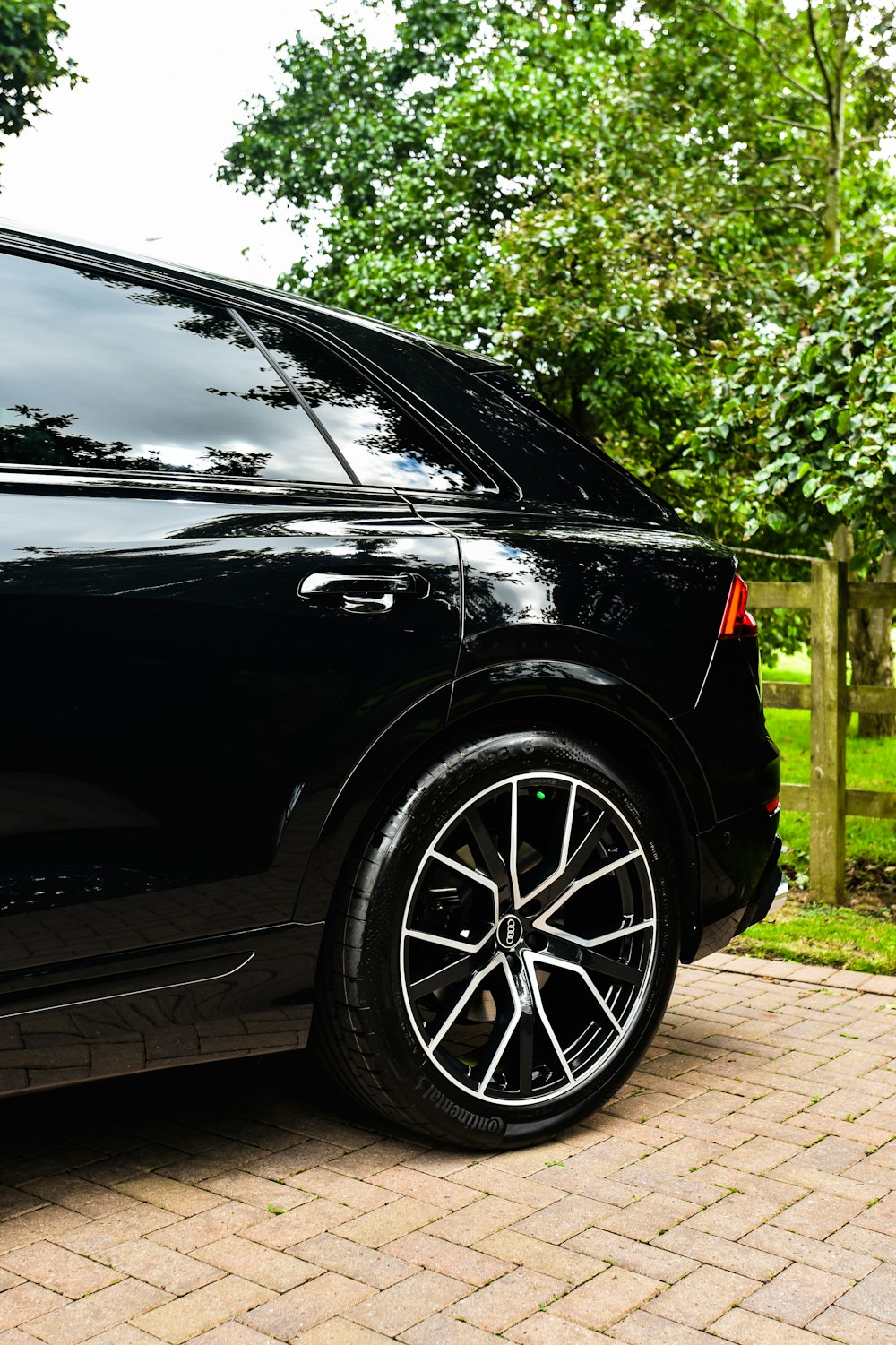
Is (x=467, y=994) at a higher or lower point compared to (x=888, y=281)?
lower

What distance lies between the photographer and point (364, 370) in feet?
10.00

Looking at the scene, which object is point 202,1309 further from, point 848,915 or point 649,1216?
point 848,915

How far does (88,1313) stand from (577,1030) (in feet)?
4.33

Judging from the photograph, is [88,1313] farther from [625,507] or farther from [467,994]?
[625,507]

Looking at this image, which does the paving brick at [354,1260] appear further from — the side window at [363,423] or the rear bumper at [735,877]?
the side window at [363,423]

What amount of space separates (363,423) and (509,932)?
3.91ft

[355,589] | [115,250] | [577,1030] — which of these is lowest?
[577,1030]

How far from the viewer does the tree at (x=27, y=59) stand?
56.8 feet

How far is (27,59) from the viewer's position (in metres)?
17.7

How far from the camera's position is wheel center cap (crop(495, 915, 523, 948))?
289 centimetres

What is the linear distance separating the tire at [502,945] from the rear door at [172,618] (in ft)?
0.60

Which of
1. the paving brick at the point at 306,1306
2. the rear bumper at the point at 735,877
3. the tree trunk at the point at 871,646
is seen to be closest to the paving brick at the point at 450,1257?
the paving brick at the point at 306,1306

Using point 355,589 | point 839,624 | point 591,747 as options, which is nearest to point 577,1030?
point 591,747

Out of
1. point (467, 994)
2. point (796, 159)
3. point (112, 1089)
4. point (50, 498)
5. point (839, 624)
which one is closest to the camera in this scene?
point (50, 498)
